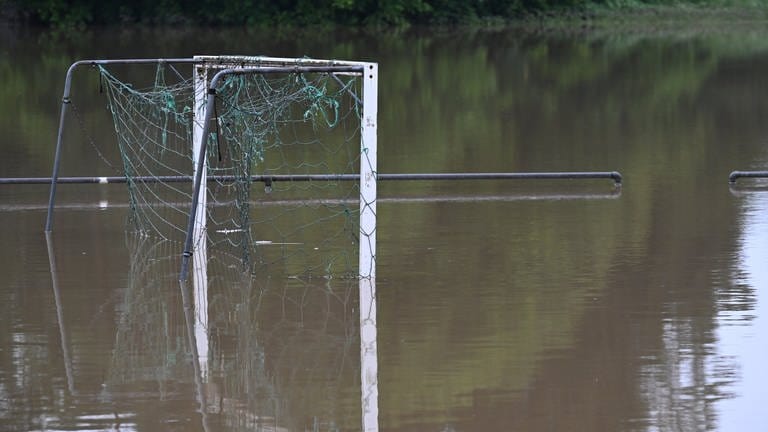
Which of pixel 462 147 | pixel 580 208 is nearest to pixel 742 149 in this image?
pixel 462 147

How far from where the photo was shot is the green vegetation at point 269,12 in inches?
2036

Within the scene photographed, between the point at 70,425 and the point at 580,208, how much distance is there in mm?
8340

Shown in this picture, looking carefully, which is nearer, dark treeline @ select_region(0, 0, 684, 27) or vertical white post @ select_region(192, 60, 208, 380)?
vertical white post @ select_region(192, 60, 208, 380)

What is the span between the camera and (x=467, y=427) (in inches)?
292

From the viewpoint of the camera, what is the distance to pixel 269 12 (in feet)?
173

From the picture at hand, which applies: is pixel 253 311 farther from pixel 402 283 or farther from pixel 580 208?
pixel 580 208

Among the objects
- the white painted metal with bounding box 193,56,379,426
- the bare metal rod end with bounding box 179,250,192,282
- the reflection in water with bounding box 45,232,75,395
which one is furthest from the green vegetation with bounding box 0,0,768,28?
the bare metal rod end with bounding box 179,250,192,282

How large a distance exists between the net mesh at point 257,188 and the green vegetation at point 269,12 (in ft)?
112

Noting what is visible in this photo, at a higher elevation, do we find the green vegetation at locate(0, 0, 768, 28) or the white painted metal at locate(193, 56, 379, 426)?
the green vegetation at locate(0, 0, 768, 28)

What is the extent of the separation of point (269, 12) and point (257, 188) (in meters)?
37.7

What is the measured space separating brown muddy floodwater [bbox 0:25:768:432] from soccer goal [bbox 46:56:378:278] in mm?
386

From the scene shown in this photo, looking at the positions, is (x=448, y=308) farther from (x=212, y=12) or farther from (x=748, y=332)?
(x=212, y=12)

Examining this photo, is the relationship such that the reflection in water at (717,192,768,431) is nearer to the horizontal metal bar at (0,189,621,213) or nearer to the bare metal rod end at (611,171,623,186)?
the bare metal rod end at (611,171,623,186)

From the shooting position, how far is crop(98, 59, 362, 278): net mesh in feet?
38.9
